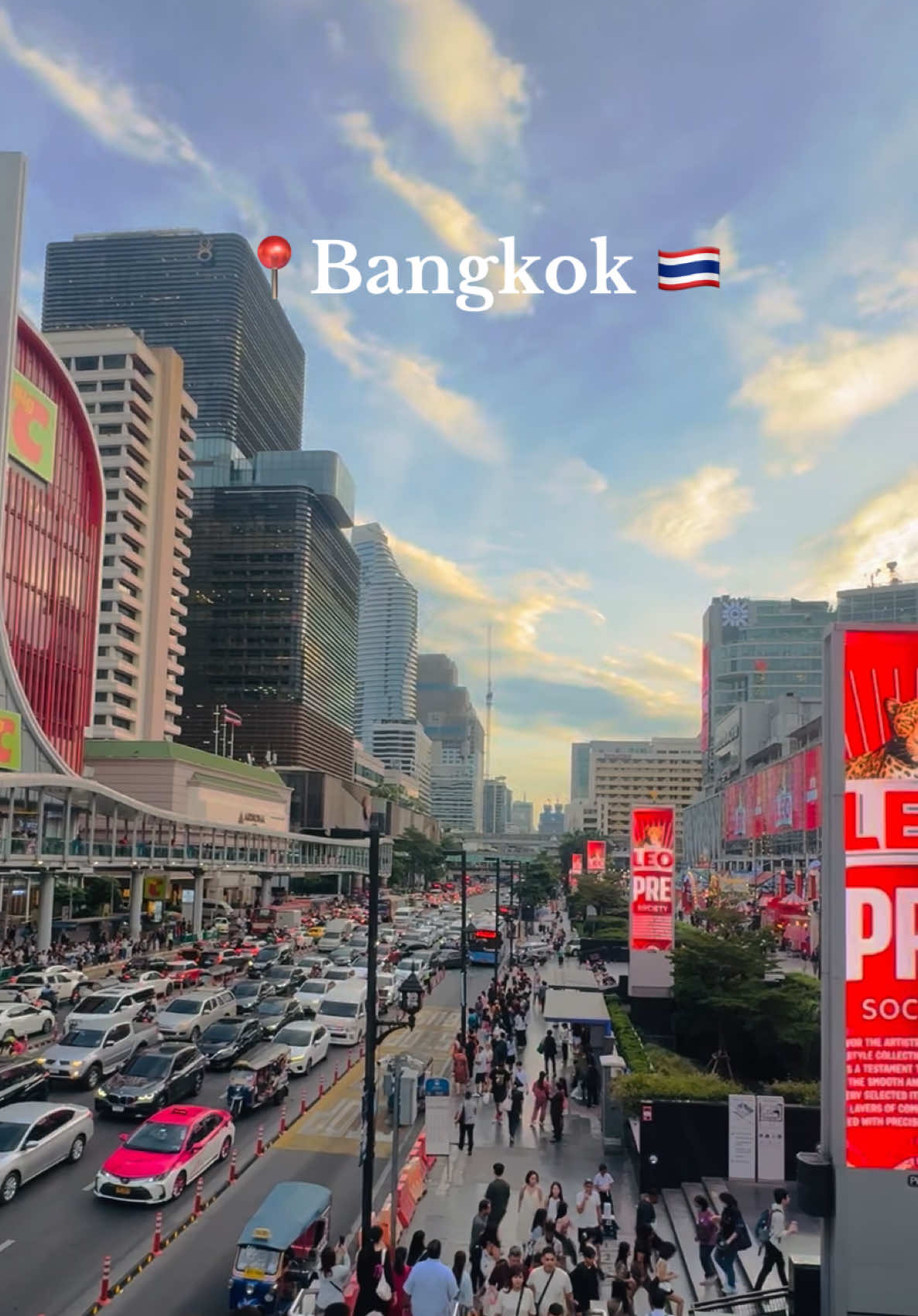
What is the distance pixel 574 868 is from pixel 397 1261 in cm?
9429

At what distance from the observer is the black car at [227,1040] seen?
3070 centimetres

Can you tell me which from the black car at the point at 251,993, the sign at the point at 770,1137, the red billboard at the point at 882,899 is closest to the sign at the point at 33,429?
the black car at the point at 251,993

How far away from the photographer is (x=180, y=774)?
3593 inches

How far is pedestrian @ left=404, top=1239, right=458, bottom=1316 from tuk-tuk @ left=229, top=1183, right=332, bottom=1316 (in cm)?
307

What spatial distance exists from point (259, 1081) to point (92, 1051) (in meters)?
4.92

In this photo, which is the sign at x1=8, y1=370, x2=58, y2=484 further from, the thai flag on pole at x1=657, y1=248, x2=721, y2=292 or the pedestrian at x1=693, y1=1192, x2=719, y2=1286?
the pedestrian at x1=693, y1=1192, x2=719, y2=1286

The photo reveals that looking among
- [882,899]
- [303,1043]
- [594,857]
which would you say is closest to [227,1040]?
[303,1043]

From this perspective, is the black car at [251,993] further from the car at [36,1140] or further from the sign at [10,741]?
the sign at [10,741]

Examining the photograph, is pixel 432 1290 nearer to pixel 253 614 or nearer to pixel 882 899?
pixel 882 899

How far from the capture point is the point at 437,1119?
65.9ft

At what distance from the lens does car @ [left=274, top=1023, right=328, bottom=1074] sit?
31203mm

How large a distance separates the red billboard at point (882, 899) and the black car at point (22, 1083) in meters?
18.6

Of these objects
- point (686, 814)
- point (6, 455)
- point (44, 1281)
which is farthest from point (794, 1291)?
point (686, 814)

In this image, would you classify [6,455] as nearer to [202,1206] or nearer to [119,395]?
[119,395]
